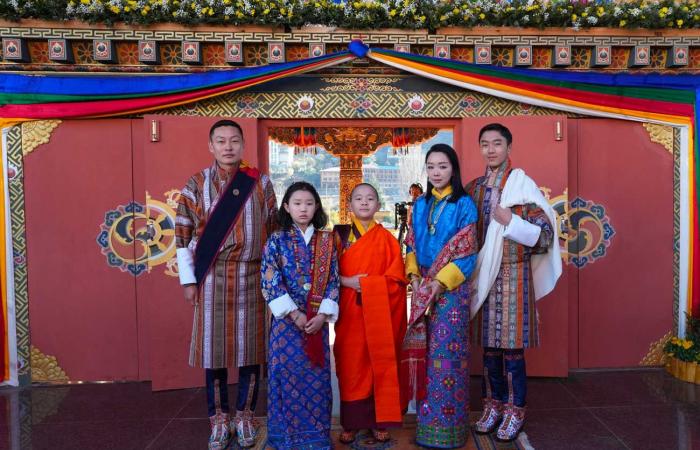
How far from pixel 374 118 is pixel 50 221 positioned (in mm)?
2584

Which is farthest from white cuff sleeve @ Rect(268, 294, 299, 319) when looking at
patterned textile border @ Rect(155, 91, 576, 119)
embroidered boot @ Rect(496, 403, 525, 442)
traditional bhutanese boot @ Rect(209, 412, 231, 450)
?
patterned textile border @ Rect(155, 91, 576, 119)

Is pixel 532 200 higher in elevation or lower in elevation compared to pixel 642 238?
higher

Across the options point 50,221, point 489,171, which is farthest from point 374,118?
point 50,221

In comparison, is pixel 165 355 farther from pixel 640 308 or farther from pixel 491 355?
pixel 640 308

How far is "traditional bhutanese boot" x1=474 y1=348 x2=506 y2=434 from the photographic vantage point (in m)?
2.88

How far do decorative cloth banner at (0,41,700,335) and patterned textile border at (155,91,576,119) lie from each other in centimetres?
15

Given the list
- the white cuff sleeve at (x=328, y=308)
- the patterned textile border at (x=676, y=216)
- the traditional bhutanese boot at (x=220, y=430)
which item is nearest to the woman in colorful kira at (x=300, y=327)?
the white cuff sleeve at (x=328, y=308)

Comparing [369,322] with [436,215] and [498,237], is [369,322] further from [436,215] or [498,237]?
[498,237]

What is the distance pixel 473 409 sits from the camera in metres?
3.34

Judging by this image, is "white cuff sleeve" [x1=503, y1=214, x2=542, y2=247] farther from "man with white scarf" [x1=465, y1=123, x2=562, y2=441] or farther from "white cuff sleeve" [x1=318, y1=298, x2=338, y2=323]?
"white cuff sleeve" [x1=318, y1=298, x2=338, y2=323]

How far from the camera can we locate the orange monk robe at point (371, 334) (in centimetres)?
261

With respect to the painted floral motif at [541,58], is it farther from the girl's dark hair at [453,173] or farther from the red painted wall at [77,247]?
the red painted wall at [77,247]

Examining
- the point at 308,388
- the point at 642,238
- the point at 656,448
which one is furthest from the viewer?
the point at 642,238

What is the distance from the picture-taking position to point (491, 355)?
113 inches
